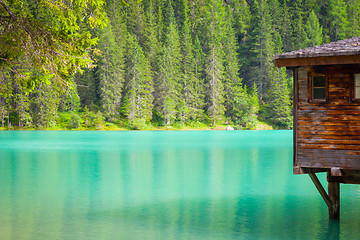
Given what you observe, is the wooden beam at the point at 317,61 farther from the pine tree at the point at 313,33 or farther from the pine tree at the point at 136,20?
the pine tree at the point at 136,20

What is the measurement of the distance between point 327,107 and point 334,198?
3.96 metres

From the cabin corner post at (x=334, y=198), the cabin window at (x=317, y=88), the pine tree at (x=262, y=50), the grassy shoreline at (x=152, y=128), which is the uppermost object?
the pine tree at (x=262, y=50)

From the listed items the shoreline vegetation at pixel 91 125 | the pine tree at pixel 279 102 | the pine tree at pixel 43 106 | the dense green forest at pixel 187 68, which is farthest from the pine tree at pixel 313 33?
the pine tree at pixel 43 106

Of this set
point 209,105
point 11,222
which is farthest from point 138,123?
point 11,222

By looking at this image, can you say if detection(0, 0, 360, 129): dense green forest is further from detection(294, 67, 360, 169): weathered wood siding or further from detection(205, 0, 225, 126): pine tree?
detection(294, 67, 360, 169): weathered wood siding

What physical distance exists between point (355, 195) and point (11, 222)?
14.4 meters

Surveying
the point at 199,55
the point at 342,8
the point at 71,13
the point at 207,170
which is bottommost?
the point at 207,170

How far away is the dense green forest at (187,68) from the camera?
94.6m

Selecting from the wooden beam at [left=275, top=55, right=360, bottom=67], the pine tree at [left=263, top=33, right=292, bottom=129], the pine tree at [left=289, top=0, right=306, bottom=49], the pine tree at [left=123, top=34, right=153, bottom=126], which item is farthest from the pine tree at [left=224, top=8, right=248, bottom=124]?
the wooden beam at [left=275, top=55, right=360, bottom=67]

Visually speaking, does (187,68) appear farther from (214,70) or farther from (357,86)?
(357,86)

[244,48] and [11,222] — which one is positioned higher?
[244,48]

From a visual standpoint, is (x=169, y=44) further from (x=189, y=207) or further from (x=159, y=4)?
(x=189, y=207)

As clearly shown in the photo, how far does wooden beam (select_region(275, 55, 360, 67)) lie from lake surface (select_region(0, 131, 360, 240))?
5.10 m

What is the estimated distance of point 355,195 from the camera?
74.9ft
